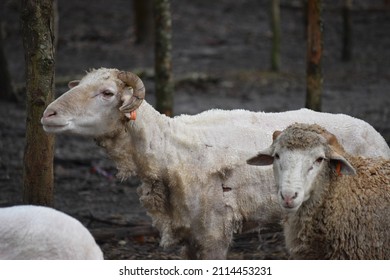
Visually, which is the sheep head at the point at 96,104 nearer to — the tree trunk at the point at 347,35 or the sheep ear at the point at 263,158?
the sheep ear at the point at 263,158

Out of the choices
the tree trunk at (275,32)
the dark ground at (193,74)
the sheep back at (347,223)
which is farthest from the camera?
the tree trunk at (275,32)

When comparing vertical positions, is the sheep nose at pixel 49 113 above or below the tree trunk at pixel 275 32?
below

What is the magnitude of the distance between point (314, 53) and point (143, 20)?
13012 mm

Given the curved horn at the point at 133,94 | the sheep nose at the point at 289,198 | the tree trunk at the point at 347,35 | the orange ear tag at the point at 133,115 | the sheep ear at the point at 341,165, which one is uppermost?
the tree trunk at the point at 347,35

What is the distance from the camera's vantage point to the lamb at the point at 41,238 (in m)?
6.09

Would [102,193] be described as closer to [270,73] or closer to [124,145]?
[124,145]

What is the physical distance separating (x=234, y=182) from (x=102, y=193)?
12.9 ft

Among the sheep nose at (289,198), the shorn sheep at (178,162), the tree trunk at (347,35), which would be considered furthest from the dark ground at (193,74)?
Result: the sheep nose at (289,198)

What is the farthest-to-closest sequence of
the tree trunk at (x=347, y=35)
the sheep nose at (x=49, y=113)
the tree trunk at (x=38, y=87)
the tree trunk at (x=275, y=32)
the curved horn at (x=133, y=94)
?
the tree trunk at (x=347, y=35) < the tree trunk at (x=275, y=32) < the tree trunk at (x=38, y=87) < the curved horn at (x=133, y=94) < the sheep nose at (x=49, y=113)

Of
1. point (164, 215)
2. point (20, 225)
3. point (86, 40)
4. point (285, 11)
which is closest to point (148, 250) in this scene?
point (164, 215)

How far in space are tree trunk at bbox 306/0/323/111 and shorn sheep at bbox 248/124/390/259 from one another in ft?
14.0

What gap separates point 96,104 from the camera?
25.1 ft

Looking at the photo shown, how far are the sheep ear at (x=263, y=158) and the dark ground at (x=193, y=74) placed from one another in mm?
2107
